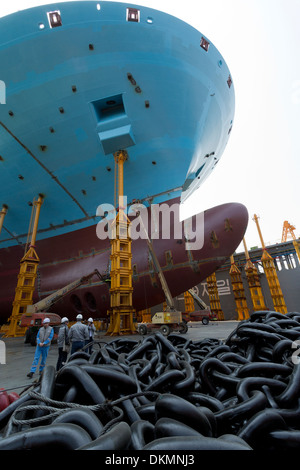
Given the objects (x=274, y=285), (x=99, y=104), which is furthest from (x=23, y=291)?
(x=274, y=285)

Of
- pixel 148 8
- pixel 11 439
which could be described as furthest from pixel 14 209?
pixel 11 439

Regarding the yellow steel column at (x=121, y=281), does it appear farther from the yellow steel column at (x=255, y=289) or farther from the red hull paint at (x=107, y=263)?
the yellow steel column at (x=255, y=289)

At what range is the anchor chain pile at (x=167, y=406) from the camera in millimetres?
952

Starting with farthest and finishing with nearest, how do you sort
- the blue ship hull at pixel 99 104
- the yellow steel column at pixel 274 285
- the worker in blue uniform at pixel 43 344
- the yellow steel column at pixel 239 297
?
1. the yellow steel column at pixel 239 297
2. the yellow steel column at pixel 274 285
3. the blue ship hull at pixel 99 104
4. the worker in blue uniform at pixel 43 344

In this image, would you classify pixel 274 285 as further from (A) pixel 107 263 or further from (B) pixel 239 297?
(A) pixel 107 263

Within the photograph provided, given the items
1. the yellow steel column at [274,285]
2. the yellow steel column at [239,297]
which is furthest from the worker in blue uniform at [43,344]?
the yellow steel column at [274,285]

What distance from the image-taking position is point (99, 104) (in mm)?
11148

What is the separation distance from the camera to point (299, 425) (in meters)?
1.35

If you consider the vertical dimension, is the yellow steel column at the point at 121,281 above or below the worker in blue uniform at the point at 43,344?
above

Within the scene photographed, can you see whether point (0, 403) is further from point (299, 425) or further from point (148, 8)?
point (148, 8)

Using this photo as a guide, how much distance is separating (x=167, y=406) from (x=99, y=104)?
41.7 feet

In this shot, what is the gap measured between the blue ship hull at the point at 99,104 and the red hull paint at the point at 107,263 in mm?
1740

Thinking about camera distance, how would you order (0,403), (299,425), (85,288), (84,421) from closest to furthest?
(84,421) < (299,425) < (0,403) < (85,288)
